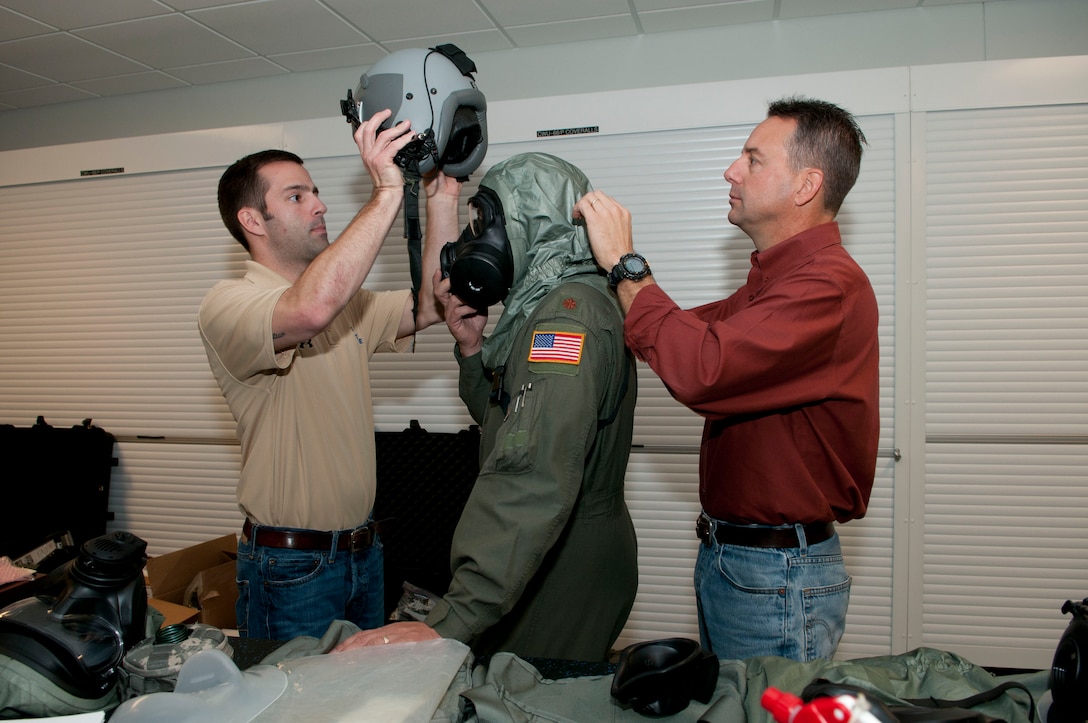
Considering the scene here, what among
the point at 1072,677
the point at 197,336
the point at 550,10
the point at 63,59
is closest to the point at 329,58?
the point at 550,10

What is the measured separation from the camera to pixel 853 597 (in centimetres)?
302

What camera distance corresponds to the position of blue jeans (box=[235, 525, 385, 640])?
201cm

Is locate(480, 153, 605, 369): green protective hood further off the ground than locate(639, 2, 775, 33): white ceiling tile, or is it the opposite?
locate(639, 2, 775, 33): white ceiling tile

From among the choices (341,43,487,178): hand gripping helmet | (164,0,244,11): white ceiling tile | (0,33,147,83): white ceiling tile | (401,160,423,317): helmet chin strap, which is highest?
(0,33,147,83): white ceiling tile

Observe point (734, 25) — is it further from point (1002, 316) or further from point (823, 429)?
point (823, 429)

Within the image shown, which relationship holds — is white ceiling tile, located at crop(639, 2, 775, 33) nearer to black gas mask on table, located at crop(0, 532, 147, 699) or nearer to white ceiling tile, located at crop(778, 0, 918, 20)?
white ceiling tile, located at crop(778, 0, 918, 20)

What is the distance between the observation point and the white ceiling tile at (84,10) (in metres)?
3.33

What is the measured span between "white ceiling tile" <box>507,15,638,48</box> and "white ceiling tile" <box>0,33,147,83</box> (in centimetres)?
236

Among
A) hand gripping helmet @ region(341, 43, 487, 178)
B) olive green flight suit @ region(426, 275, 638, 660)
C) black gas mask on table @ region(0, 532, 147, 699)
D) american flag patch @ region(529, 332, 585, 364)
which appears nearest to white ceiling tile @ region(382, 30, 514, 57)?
hand gripping helmet @ region(341, 43, 487, 178)

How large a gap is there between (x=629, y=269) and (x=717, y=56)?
2550 mm

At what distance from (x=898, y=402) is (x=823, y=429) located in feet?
5.17

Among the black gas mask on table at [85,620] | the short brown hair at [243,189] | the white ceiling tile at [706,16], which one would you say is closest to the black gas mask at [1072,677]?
the black gas mask on table at [85,620]

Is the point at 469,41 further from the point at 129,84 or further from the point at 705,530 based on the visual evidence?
the point at 705,530

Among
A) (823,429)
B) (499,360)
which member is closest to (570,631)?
(499,360)
